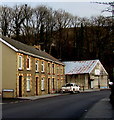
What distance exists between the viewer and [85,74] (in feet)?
196

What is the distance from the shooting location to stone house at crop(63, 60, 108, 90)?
60.1 metres

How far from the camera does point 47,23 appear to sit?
67.8 meters

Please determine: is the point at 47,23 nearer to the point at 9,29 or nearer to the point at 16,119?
the point at 9,29

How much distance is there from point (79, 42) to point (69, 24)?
876cm

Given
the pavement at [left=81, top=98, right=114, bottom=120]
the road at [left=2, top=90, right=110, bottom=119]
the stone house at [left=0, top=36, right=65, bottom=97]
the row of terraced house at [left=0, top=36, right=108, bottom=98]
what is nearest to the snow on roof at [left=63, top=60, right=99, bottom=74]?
the row of terraced house at [left=0, top=36, right=108, bottom=98]

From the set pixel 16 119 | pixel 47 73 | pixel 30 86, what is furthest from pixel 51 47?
pixel 16 119

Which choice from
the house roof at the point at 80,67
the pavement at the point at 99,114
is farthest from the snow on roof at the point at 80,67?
the pavement at the point at 99,114

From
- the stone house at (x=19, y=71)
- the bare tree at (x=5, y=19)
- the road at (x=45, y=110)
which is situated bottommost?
the road at (x=45, y=110)

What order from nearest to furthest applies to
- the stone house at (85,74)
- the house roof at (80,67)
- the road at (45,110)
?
the road at (45,110), the stone house at (85,74), the house roof at (80,67)

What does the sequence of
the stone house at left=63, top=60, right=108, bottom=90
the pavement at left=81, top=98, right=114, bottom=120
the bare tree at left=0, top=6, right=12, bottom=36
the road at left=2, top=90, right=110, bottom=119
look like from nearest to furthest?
the pavement at left=81, top=98, right=114, bottom=120
the road at left=2, top=90, right=110, bottom=119
the stone house at left=63, top=60, right=108, bottom=90
the bare tree at left=0, top=6, right=12, bottom=36

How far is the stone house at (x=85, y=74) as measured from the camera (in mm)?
60062

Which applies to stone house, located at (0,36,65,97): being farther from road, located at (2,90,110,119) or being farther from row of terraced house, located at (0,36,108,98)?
road, located at (2,90,110,119)

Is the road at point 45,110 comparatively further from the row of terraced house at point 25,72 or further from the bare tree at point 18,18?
the bare tree at point 18,18

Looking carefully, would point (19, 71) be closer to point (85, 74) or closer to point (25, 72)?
point (25, 72)
